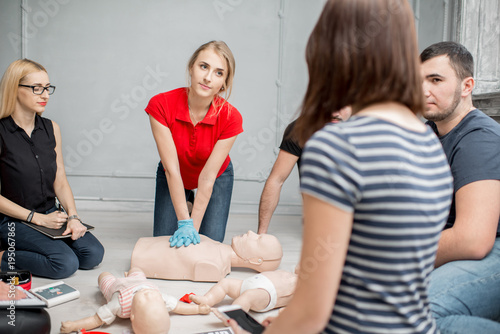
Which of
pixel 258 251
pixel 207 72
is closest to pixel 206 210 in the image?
pixel 258 251

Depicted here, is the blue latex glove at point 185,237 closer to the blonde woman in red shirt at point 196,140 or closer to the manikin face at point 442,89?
the blonde woman in red shirt at point 196,140

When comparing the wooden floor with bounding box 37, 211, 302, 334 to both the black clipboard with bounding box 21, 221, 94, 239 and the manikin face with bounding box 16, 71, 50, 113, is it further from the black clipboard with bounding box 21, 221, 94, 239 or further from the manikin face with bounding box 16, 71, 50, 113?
the manikin face with bounding box 16, 71, 50, 113

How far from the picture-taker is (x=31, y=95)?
2197 millimetres

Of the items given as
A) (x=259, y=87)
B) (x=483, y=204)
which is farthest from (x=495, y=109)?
(x=259, y=87)

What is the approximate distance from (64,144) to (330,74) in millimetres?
3538

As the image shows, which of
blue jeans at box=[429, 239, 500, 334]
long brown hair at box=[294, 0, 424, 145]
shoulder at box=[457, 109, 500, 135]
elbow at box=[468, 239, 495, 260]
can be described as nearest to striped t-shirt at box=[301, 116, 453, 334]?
long brown hair at box=[294, 0, 424, 145]

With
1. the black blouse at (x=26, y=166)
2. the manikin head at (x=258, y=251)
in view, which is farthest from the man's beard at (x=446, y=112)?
the black blouse at (x=26, y=166)

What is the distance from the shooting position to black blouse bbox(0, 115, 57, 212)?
2188 millimetres

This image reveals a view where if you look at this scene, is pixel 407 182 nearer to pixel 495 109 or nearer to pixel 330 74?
pixel 330 74

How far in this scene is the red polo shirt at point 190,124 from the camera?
2365 mm

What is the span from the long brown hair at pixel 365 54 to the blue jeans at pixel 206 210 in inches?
78.2

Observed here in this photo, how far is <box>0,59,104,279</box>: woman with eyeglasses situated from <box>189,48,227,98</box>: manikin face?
771mm

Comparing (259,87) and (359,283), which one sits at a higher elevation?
(259,87)

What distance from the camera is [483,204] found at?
1440 millimetres
